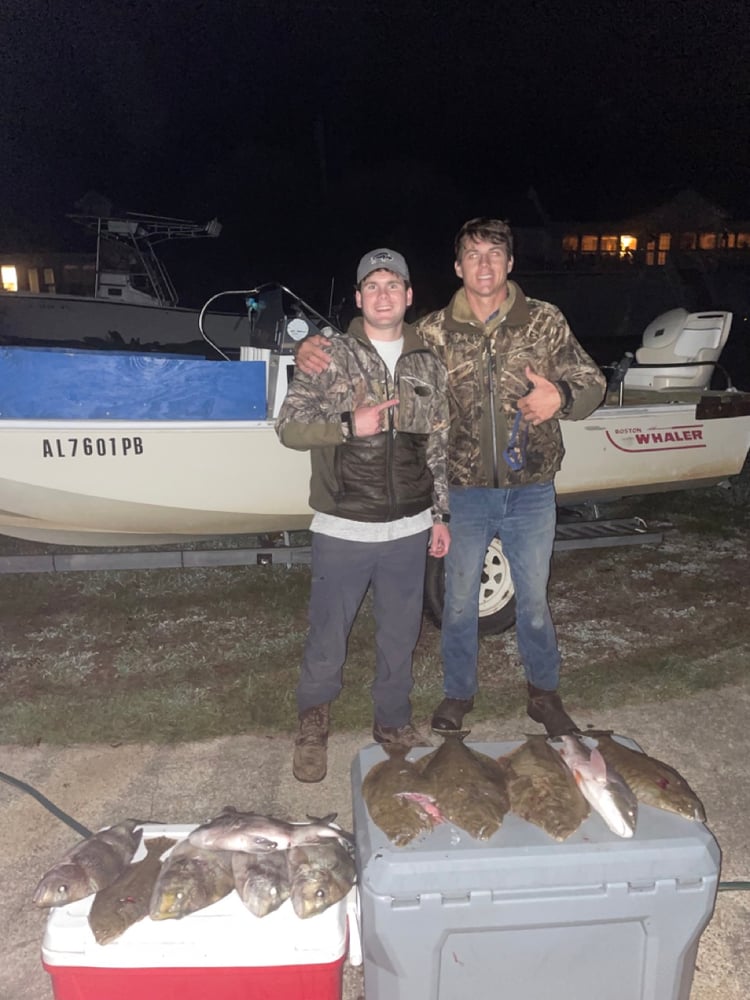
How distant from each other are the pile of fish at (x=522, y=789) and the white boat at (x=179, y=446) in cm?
272

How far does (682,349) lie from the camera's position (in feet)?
19.0

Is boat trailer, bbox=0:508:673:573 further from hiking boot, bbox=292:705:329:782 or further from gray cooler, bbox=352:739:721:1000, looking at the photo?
gray cooler, bbox=352:739:721:1000

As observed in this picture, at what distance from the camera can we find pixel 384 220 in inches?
2170

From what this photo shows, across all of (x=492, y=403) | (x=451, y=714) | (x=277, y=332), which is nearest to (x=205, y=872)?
(x=451, y=714)

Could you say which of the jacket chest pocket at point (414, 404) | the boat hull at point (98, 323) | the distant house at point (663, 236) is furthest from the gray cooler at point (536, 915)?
the distant house at point (663, 236)

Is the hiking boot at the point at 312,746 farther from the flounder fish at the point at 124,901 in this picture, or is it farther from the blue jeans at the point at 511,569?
the flounder fish at the point at 124,901

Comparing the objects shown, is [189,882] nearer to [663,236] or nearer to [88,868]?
[88,868]

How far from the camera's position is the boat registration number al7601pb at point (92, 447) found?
14.3 feet

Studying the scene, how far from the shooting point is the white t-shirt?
119 inches

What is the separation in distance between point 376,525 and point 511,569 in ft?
2.48

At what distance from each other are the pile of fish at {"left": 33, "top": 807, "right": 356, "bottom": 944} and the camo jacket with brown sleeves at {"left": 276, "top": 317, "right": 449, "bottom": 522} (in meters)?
1.29

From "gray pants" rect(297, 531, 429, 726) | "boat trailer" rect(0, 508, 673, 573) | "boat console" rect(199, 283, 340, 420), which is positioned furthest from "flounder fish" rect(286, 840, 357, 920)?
"boat trailer" rect(0, 508, 673, 573)

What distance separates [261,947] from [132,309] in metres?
10.3

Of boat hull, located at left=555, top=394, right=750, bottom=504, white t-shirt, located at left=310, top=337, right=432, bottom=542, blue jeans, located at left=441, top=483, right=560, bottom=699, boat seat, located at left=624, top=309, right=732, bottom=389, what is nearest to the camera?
white t-shirt, located at left=310, top=337, right=432, bottom=542
